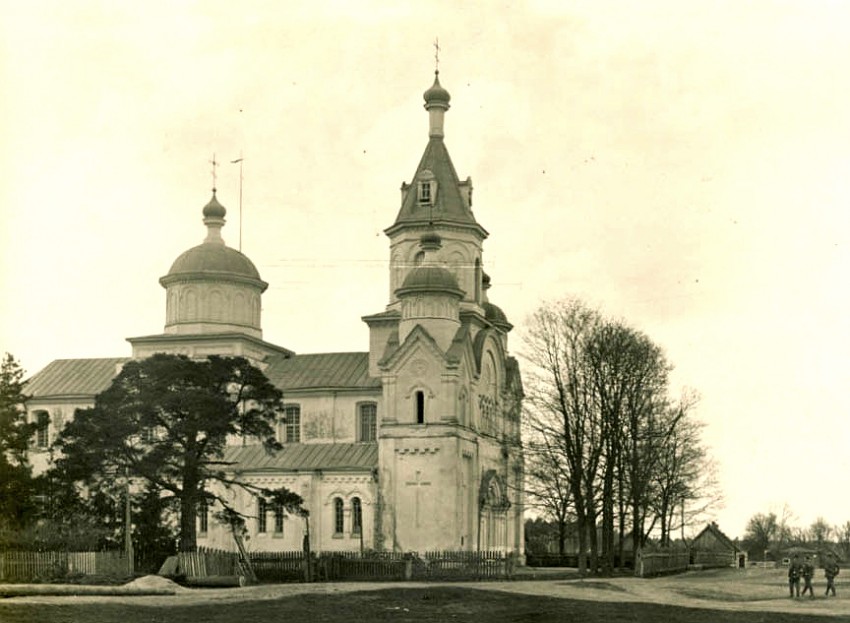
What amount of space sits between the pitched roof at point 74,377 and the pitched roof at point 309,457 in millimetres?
8519

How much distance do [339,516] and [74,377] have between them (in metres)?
17.0

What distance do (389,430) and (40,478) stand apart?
16.5 m

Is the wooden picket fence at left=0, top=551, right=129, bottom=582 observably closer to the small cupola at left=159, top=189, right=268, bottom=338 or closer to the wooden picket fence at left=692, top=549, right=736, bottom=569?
the small cupola at left=159, top=189, right=268, bottom=338

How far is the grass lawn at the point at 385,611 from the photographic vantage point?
2514 centimetres

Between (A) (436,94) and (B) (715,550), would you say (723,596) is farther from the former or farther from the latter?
(B) (715,550)

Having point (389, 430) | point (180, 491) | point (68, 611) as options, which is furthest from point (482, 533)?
point (68, 611)

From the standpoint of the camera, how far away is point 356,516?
5475 cm

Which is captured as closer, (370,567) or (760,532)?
(370,567)

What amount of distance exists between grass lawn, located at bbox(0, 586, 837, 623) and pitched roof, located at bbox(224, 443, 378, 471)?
25908 millimetres

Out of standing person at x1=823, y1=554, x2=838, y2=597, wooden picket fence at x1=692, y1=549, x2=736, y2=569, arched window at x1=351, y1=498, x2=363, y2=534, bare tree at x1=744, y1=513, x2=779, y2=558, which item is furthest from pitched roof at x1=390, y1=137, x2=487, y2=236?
bare tree at x1=744, y1=513, x2=779, y2=558

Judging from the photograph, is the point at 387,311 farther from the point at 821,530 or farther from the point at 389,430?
the point at 821,530

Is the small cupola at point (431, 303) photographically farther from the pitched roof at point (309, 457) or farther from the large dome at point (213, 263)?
the large dome at point (213, 263)

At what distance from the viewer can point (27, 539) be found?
39.0 meters

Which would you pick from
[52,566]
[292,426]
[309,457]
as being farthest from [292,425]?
[52,566]
